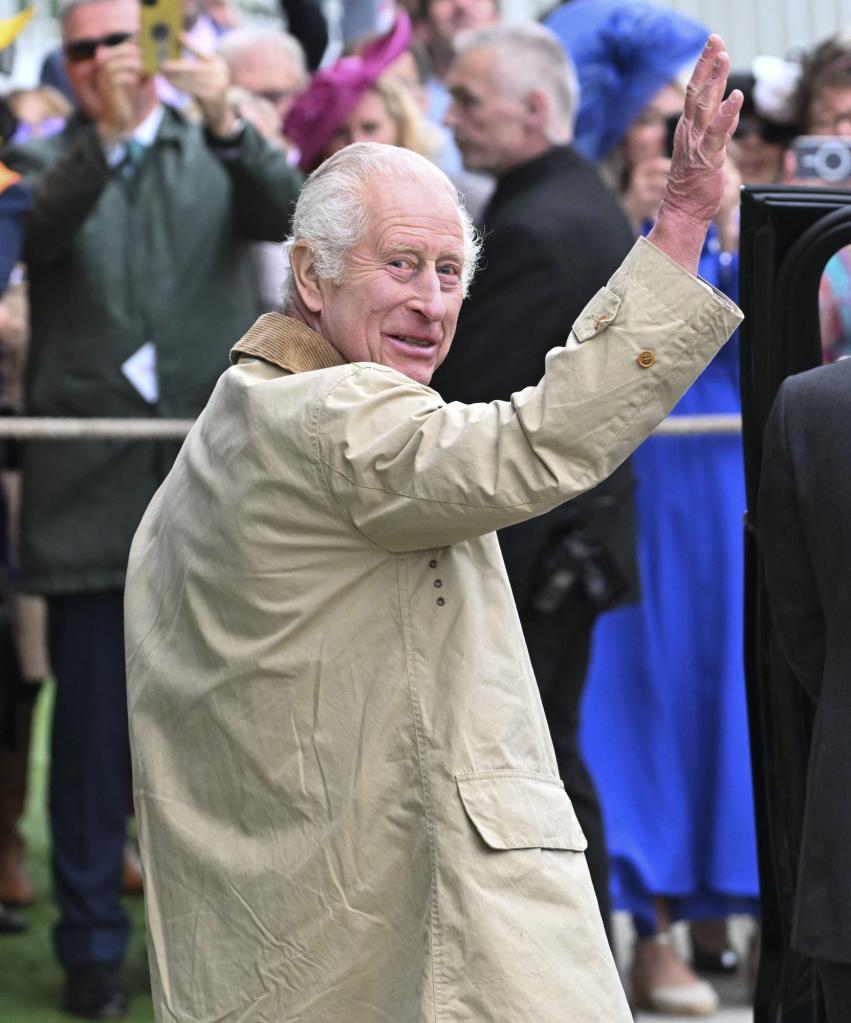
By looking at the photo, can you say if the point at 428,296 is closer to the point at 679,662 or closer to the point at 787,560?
the point at 787,560

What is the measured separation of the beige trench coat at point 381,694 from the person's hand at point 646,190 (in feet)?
10.5

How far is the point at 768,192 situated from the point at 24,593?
2.57m

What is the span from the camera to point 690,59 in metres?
6.46

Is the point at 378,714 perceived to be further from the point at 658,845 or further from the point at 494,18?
the point at 494,18

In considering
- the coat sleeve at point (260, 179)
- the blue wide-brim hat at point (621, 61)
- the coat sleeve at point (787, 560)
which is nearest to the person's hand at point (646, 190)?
the blue wide-brim hat at point (621, 61)

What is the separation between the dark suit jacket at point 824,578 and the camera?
2941 mm

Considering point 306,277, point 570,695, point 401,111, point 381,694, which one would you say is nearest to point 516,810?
point 381,694

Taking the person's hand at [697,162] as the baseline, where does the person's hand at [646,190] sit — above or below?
below

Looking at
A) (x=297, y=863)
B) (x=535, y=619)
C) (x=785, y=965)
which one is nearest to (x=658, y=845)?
(x=535, y=619)

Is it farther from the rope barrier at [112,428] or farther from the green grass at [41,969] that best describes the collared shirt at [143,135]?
the green grass at [41,969]

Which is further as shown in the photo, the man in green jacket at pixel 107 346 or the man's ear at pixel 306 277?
the man in green jacket at pixel 107 346

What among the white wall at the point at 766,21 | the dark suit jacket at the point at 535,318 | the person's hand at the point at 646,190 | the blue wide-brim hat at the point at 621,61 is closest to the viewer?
the dark suit jacket at the point at 535,318

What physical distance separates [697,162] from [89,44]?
10.1 feet

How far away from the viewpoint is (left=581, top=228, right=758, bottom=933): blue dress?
5645mm
